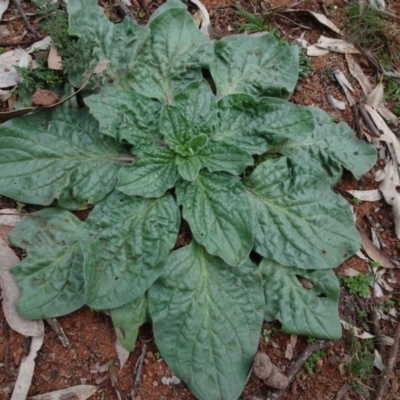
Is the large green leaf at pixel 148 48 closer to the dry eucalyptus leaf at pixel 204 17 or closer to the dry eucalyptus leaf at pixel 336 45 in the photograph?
the dry eucalyptus leaf at pixel 204 17

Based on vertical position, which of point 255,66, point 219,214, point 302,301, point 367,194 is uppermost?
point 255,66

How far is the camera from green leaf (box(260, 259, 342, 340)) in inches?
111

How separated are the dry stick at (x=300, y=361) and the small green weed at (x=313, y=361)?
29 mm

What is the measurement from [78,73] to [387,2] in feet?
9.19

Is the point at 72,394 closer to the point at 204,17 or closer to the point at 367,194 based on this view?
the point at 367,194

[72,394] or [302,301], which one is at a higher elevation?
[302,301]

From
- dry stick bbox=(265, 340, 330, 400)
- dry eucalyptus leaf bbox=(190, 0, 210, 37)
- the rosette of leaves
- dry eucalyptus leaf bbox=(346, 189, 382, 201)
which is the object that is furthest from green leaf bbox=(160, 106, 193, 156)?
dry stick bbox=(265, 340, 330, 400)

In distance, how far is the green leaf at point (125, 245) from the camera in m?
2.57

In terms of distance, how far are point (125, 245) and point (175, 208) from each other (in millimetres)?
370

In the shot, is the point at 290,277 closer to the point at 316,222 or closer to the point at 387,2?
the point at 316,222

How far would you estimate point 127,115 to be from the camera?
2812 mm

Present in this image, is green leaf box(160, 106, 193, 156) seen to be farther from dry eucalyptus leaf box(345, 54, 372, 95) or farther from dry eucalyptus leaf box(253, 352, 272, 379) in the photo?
dry eucalyptus leaf box(345, 54, 372, 95)

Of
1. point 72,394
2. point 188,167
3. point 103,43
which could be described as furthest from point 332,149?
point 72,394

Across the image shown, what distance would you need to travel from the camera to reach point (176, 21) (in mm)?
3076
